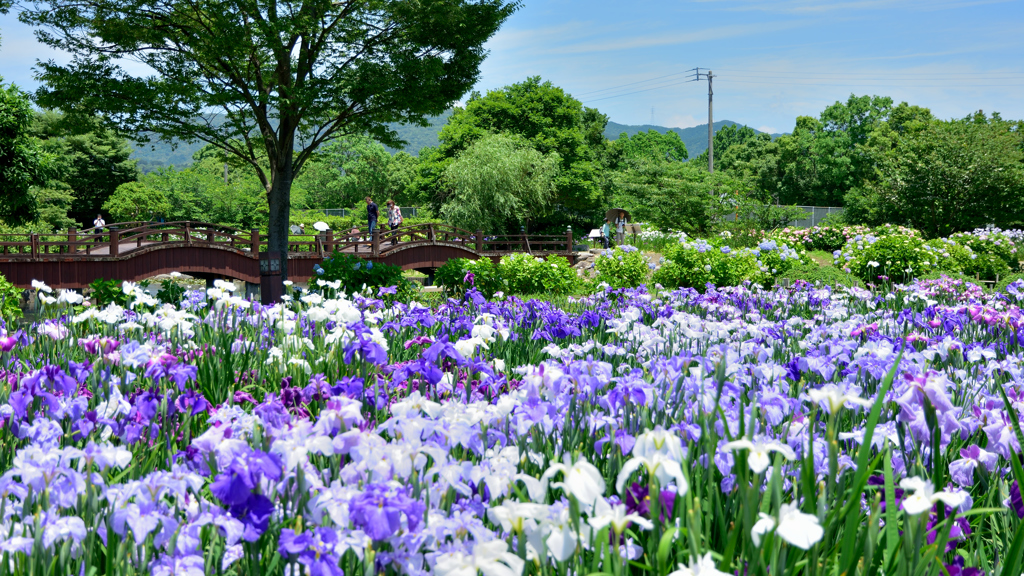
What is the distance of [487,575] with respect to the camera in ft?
3.50

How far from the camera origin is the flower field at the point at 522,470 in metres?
1.17

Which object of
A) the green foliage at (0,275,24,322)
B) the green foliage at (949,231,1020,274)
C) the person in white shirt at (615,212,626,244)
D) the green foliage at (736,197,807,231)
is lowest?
the green foliage at (0,275,24,322)

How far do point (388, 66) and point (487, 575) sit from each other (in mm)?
12320

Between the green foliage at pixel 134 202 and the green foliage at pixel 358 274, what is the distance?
101ft

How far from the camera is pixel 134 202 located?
35.5 meters

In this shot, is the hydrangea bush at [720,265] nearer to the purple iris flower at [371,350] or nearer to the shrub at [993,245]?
the shrub at [993,245]

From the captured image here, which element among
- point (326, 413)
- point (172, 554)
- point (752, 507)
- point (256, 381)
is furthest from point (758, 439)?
point (256, 381)

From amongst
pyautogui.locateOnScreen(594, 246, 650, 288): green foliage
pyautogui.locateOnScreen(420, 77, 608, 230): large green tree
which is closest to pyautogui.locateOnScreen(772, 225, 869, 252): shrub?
pyautogui.locateOnScreen(420, 77, 608, 230): large green tree

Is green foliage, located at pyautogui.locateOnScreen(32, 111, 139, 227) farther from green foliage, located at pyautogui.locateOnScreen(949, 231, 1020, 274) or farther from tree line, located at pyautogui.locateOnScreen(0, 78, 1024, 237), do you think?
green foliage, located at pyautogui.locateOnScreen(949, 231, 1020, 274)

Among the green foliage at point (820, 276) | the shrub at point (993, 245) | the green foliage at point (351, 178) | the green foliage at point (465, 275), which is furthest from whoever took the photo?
the green foliage at point (351, 178)

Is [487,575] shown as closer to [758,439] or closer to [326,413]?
[326,413]

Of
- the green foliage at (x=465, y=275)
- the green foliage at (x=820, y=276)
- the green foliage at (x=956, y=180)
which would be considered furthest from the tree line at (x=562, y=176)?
the green foliage at (x=820, y=276)

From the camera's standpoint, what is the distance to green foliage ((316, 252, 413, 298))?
9664mm

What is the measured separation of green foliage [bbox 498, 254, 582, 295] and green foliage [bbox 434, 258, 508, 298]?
18 centimetres
